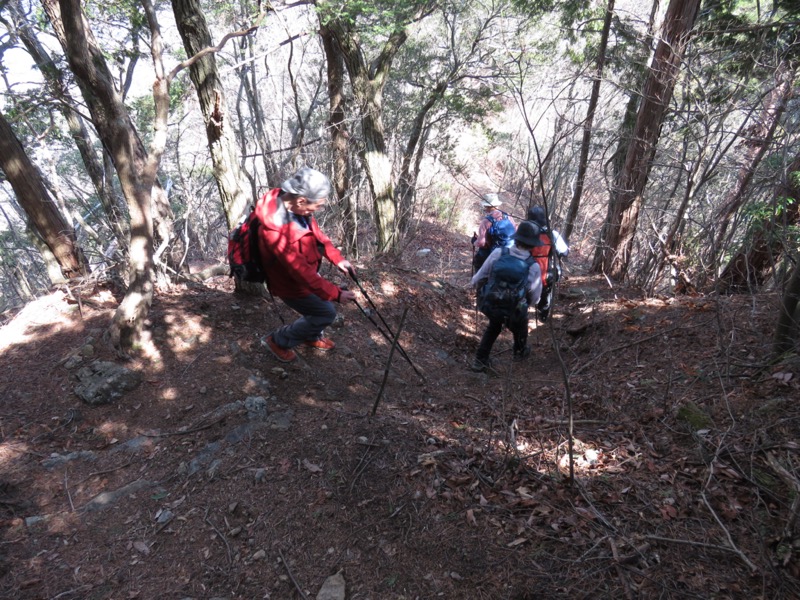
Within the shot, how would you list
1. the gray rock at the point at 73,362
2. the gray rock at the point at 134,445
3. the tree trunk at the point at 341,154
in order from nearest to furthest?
the gray rock at the point at 134,445 < the gray rock at the point at 73,362 < the tree trunk at the point at 341,154

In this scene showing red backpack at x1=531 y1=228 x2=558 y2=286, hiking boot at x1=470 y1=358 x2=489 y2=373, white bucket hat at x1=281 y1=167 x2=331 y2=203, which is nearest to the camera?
white bucket hat at x1=281 y1=167 x2=331 y2=203

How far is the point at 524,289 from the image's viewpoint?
4.61m

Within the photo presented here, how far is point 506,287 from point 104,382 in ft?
13.2

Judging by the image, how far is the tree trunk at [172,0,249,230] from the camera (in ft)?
13.9

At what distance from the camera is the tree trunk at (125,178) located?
3523mm

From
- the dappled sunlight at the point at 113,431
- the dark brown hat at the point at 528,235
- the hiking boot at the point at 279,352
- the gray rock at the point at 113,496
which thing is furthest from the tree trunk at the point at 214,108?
the dark brown hat at the point at 528,235

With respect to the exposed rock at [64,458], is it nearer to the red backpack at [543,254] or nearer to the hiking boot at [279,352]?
the hiking boot at [279,352]

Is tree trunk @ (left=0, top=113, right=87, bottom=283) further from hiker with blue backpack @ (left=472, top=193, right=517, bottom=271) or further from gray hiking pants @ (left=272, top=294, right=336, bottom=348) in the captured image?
hiker with blue backpack @ (left=472, top=193, right=517, bottom=271)

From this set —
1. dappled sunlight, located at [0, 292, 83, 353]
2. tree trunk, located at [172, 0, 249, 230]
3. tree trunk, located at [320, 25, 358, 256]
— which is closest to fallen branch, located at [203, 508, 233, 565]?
dappled sunlight, located at [0, 292, 83, 353]

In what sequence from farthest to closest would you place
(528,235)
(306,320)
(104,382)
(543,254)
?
(543,254)
(528,235)
(306,320)
(104,382)

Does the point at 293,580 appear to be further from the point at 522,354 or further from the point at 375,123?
the point at 375,123

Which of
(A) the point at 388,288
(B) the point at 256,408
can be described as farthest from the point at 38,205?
(A) the point at 388,288

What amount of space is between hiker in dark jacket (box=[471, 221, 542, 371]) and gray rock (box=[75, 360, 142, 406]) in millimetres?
3632

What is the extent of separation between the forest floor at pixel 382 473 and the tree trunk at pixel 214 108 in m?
1.38
